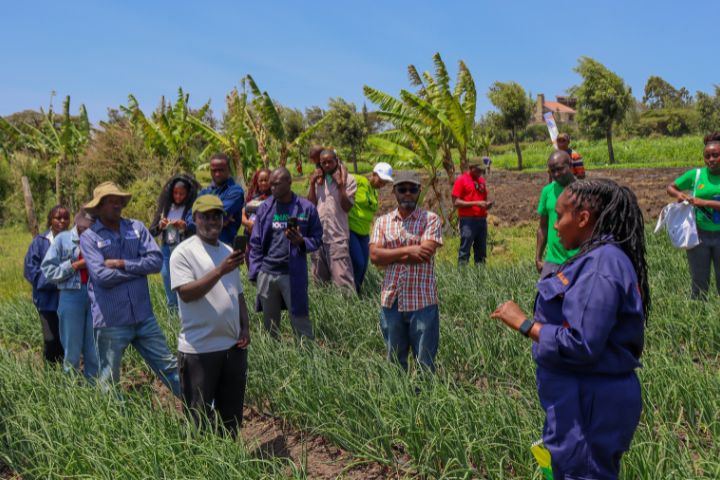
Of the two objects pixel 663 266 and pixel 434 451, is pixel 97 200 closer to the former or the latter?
pixel 434 451

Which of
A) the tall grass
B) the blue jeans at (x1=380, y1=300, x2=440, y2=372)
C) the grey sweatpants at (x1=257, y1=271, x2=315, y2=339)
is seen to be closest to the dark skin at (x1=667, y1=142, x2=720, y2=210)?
the tall grass

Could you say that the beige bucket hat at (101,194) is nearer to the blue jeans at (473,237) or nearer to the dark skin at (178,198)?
the dark skin at (178,198)

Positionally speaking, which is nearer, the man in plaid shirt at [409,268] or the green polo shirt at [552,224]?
the man in plaid shirt at [409,268]

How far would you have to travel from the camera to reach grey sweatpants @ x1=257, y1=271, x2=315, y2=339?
5.11 metres

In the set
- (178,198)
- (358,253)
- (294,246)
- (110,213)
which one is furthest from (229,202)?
(110,213)

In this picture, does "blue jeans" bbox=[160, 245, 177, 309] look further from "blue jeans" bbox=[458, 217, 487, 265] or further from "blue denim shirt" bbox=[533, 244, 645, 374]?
"blue denim shirt" bbox=[533, 244, 645, 374]

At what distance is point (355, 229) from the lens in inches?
263

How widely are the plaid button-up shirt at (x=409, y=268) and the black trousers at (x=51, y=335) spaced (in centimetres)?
311

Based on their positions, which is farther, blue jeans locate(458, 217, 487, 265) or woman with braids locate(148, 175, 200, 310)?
blue jeans locate(458, 217, 487, 265)

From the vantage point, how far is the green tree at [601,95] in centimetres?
3425

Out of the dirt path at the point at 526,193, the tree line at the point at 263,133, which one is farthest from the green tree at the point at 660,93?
the dirt path at the point at 526,193

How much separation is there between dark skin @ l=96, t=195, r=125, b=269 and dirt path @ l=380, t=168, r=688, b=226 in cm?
1094

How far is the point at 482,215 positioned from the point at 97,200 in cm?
506

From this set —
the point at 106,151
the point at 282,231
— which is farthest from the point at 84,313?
the point at 106,151
